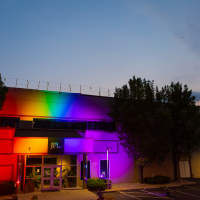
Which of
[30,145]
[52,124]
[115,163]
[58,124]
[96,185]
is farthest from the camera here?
[115,163]

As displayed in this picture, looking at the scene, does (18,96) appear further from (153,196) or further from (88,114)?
(153,196)

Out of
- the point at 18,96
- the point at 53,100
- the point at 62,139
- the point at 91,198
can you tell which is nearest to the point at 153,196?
the point at 91,198

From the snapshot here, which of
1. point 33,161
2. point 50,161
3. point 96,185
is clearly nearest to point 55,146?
point 50,161

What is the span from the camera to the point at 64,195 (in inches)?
687

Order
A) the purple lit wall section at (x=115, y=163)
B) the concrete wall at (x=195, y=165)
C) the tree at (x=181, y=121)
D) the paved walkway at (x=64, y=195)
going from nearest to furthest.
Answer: the paved walkway at (x=64, y=195), the purple lit wall section at (x=115, y=163), the tree at (x=181, y=121), the concrete wall at (x=195, y=165)

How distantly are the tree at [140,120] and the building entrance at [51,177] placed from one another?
795 cm

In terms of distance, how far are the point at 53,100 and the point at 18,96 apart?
12.5 feet

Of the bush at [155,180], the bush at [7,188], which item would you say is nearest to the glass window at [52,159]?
the bush at [7,188]

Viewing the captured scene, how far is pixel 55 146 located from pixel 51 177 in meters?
3.28

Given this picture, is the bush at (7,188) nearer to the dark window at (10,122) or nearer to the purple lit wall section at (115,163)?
the dark window at (10,122)

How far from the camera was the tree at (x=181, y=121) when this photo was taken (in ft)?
80.0

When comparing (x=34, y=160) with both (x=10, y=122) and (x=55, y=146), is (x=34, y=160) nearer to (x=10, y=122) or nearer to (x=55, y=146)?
(x=55, y=146)

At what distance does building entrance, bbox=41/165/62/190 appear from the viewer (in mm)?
19478

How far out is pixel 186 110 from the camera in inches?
991
